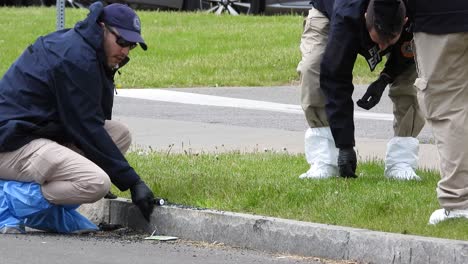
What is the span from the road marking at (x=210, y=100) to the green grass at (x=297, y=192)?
142 inches

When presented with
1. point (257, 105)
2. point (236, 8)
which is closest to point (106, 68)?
point (257, 105)

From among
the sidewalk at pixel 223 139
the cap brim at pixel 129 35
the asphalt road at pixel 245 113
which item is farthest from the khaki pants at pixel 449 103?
the asphalt road at pixel 245 113

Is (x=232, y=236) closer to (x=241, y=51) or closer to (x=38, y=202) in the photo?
(x=38, y=202)

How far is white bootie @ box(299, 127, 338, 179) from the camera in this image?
7668mm

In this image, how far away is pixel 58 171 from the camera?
6.82m

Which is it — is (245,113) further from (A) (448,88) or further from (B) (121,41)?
(A) (448,88)

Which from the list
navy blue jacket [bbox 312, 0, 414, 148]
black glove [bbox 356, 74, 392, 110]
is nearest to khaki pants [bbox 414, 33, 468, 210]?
navy blue jacket [bbox 312, 0, 414, 148]

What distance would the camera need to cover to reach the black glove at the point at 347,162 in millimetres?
7453

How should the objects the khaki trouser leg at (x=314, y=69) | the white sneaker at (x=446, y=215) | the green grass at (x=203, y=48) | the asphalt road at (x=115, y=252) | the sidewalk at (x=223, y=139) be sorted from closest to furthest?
the asphalt road at (x=115, y=252), the white sneaker at (x=446, y=215), the khaki trouser leg at (x=314, y=69), the sidewalk at (x=223, y=139), the green grass at (x=203, y=48)

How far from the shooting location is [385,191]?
280 inches

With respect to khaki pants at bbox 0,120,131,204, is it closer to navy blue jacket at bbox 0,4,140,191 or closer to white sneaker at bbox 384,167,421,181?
navy blue jacket at bbox 0,4,140,191

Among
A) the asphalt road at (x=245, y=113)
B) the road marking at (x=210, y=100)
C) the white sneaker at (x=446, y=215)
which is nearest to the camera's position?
the white sneaker at (x=446, y=215)

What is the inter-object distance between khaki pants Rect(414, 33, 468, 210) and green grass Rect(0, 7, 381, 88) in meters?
7.57

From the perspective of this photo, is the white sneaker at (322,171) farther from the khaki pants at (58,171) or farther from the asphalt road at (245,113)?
the asphalt road at (245,113)
